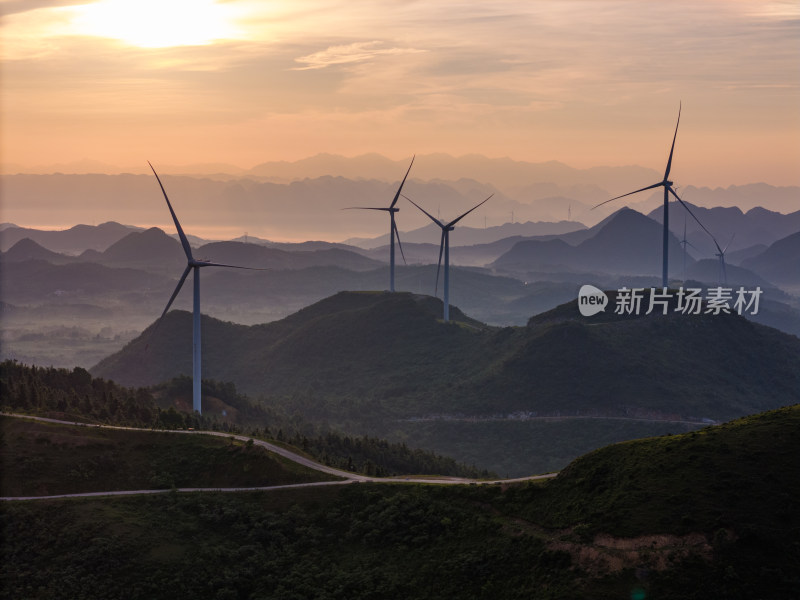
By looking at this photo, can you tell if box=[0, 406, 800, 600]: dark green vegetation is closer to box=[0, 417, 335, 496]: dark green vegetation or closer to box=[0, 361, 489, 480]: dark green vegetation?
box=[0, 417, 335, 496]: dark green vegetation

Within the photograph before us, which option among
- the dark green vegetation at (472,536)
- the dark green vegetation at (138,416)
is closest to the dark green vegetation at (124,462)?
the dark green vegetation at (138,416)

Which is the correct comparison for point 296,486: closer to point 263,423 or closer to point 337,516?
point 337,516

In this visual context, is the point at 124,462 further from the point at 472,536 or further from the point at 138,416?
the point at 472,536

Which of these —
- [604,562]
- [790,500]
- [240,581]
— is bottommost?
[240,581]

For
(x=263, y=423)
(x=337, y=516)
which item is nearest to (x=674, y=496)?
(x=337, y=516)

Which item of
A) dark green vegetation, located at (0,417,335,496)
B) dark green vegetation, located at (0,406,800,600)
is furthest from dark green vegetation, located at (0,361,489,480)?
dark green vegetation, located at (0,406,800,600)

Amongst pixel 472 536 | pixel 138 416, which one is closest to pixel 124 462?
pixel 138 416

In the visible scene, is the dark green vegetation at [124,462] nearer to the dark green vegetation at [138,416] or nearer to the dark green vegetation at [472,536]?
the dark green vegetation at [138,416]
